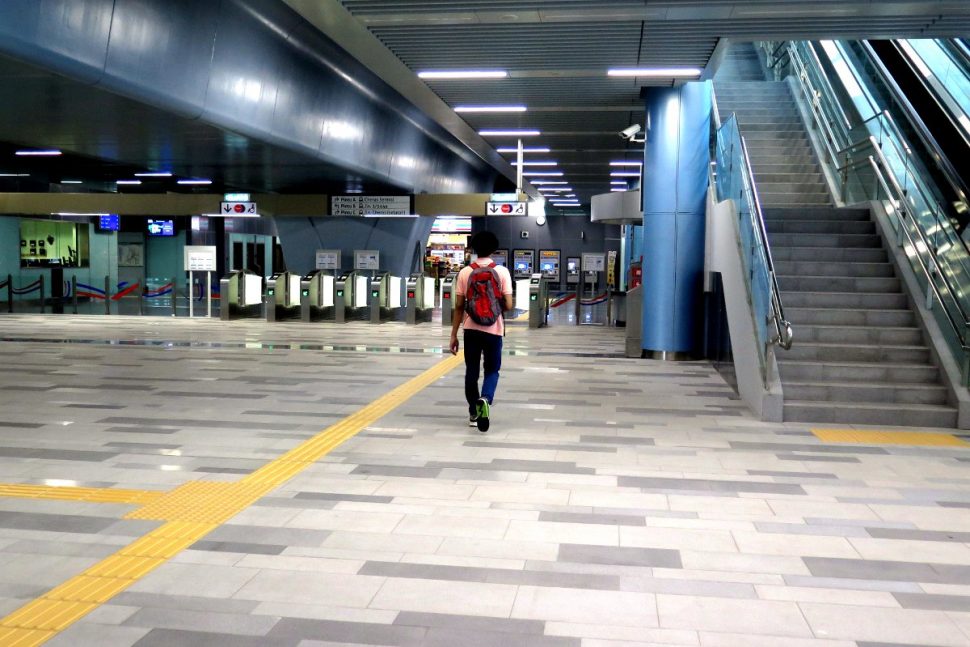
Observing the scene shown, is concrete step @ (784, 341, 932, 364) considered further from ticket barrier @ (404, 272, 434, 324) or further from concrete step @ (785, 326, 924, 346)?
ticket barrier @ (404, 272, 434, 324)

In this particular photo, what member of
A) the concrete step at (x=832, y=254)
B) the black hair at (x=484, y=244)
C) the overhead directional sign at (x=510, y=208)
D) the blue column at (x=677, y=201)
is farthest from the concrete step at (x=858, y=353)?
the overhead directional sign at (x=510, y=208)

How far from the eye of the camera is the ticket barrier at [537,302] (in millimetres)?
19406

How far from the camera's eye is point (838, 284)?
9812mm

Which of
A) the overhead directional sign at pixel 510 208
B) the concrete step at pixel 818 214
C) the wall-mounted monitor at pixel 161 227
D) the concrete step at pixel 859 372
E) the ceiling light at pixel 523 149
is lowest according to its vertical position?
the concrete step at pixel 859 372

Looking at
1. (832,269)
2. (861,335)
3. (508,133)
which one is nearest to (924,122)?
(832,269)

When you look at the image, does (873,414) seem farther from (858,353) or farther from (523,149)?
(523,149)

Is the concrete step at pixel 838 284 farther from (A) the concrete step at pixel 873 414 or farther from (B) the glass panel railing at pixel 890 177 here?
(A) the concrete step at pixel 873 414

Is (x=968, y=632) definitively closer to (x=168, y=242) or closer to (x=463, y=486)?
(x=463, y=486)

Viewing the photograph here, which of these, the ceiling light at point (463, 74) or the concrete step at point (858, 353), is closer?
the concrete step at point (858, 353)

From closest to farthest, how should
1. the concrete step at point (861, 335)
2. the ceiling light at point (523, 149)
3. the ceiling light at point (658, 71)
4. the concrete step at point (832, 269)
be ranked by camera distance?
the concrete step at point (861, 335)
the concrete step at point (832, 269)
the ceiling light at point (658, 71)
the ceiling light at point (523, 149)

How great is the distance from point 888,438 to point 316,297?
16046 millimetres

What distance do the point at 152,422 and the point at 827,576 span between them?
5525 millimetres

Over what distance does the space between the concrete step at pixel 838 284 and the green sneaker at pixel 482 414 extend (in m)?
4.32

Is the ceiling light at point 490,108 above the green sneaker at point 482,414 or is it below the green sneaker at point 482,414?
above
